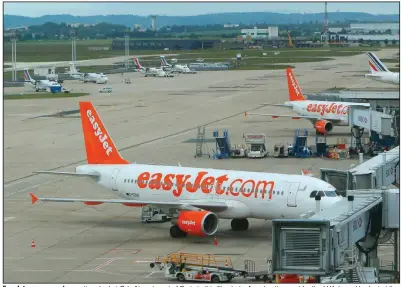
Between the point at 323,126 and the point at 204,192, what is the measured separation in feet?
156

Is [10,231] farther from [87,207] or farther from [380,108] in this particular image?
[380,108]

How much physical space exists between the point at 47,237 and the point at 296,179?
13152 mm

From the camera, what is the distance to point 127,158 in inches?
3563

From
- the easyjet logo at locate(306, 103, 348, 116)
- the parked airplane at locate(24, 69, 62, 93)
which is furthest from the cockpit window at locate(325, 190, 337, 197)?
the parked airplane at locate(24, 69, 62, 93)

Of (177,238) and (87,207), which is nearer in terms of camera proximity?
(177,238)

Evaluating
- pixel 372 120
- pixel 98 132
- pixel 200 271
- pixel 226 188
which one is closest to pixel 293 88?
pixel 372 120

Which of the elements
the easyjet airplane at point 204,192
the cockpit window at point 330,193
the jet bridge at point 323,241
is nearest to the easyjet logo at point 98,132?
the easyjet airplane at point 204,192

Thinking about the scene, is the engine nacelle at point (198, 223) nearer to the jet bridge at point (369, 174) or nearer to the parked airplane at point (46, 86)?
the jet bridge at point (369, 174)

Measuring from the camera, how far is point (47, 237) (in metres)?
57.3

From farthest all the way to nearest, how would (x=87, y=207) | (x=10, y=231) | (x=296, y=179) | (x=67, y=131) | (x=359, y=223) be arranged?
1. (x=67, y=131)
2. (x=87, y=207)
3. (x=10, y=231)
4. (x=296, y=179)
5. (x=359, y=223)

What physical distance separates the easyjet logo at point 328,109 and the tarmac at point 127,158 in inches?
97.7

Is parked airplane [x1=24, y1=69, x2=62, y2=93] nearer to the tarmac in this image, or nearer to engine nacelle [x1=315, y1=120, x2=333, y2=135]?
the tarmac

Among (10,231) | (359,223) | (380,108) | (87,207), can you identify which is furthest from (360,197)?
(380,108)

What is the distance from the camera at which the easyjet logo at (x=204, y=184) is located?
56031 mm
